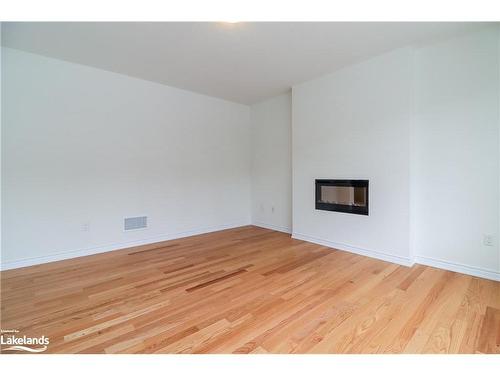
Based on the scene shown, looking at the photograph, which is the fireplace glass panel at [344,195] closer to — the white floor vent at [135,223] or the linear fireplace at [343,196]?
the linear fireplace at [343,196]

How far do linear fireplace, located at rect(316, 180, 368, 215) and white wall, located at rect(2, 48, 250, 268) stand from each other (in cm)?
193

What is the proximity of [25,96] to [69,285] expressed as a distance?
2.19 meters

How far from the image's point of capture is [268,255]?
2.95 metres

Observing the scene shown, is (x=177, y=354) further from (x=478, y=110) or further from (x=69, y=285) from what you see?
(x=478, y=110)

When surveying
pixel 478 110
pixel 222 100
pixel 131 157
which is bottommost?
pixel 131 157

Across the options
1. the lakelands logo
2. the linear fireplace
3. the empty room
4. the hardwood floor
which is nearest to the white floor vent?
the empty room

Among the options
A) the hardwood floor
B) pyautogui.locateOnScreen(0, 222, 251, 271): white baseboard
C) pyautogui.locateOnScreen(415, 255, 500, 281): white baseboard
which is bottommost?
the hardwood floor

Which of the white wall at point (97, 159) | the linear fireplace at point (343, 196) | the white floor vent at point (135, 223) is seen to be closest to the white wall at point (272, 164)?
the white wall at point (97, 159)

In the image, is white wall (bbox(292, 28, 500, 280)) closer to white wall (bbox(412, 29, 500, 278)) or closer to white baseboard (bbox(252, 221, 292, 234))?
white wall (bbox(412, 29, 500, 278))

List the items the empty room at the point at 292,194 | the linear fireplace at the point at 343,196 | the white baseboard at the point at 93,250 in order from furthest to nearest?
the linear fireplace at the point at 343,196, the white baseboard at the point at 93,250, the empty room at the point at 292,194

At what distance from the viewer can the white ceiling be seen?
7.09ft

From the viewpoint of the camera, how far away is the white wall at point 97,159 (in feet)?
8.46

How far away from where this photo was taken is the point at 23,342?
141 cm
